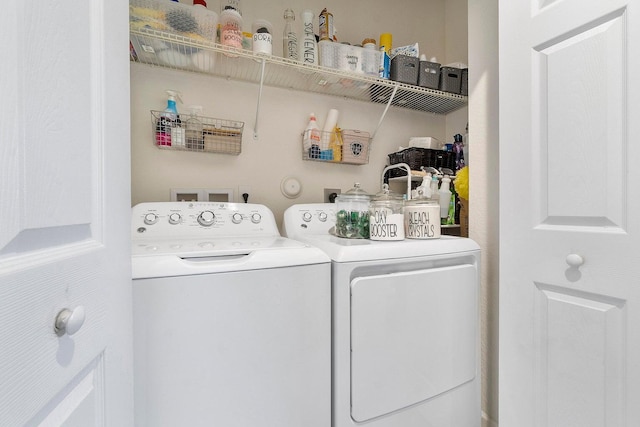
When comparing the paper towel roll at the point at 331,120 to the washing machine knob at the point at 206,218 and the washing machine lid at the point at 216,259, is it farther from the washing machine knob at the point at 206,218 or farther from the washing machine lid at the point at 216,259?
the washing machine lid at the point at 216,259

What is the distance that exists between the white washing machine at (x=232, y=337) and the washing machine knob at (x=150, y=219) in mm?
391

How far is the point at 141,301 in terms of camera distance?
694 millimetres

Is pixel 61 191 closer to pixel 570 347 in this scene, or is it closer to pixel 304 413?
pixel 304 413

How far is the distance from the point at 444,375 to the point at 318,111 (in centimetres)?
156

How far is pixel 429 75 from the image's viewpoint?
5.54 ft

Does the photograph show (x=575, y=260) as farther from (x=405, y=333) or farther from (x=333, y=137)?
(x=333, y=137)

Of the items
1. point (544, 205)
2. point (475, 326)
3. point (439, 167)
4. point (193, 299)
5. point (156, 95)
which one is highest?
point (156, 95)

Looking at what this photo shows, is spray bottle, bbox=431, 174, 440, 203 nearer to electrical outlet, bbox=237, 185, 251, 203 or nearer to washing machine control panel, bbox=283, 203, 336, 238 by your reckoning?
washing machine control panel, bbox=283, 203, 336, 238

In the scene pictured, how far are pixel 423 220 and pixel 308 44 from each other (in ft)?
3.63

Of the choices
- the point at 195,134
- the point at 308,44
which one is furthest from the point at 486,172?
the point at 195,134

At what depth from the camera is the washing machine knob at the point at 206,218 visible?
4.05 feet

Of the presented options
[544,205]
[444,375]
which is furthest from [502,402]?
[544,205]

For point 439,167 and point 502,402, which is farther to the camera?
point 439,167

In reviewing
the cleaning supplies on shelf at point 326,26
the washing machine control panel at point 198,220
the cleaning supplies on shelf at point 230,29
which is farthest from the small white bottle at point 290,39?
the washing machine control panel at point 198,220
